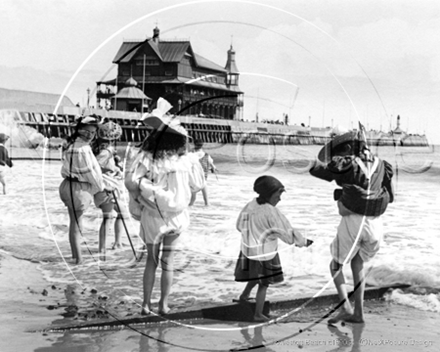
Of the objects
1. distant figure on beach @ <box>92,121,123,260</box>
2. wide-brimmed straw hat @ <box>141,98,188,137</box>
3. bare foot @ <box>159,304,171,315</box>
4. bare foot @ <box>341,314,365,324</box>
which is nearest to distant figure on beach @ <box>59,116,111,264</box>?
distant figure on beach @ <box>92,121,123,260</box>

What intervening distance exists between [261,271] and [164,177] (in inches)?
29.6

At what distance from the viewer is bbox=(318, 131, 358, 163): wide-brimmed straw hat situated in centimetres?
350

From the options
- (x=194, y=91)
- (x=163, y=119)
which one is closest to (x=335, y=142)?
(x=194, y=91)

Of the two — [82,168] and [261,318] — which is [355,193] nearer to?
[261,318]

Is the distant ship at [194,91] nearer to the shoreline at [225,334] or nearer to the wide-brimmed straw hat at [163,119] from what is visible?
the wide-brimmed straw hat at [163,119]

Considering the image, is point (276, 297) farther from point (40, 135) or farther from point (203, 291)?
point (40, 135)

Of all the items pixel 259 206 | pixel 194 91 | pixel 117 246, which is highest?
pixel 194 91

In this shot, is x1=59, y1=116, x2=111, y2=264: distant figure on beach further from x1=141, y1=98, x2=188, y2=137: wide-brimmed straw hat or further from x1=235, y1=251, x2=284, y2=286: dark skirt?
x1=235, y1=251, x2=284, y2=286: dark skirt

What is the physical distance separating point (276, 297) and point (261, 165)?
0.88 m

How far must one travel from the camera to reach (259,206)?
3.54 meters

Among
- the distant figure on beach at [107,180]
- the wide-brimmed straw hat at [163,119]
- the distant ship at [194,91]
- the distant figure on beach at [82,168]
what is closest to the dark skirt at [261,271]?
the distant ship at [194,91]

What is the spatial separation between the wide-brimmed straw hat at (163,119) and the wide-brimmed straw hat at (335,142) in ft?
2.35

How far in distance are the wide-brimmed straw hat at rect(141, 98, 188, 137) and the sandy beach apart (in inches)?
16.8

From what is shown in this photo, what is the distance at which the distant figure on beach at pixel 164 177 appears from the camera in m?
3.43
